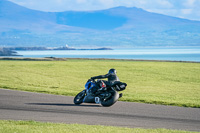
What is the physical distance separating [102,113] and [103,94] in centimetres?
184

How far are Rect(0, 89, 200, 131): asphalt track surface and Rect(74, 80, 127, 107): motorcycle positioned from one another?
0.89 ft

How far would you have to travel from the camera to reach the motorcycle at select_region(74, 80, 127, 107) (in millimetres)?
17641

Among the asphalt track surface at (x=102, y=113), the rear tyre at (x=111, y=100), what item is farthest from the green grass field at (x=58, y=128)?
the rear tyre at (x=111, y=100)

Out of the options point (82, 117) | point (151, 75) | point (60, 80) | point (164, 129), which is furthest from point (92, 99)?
point (151, 75)

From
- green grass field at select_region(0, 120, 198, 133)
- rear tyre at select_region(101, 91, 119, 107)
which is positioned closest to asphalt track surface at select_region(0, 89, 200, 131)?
rear tyre at select_region(101, 91, 119, 107)

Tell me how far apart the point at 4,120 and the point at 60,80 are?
23095mm

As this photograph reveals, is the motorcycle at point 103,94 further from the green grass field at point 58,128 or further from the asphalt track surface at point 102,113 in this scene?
the green grass field at point 58,128

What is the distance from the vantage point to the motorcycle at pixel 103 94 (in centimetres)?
1764

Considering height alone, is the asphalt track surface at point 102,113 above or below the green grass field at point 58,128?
below

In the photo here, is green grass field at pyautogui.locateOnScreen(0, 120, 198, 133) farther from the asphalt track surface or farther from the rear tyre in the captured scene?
the rear tyre

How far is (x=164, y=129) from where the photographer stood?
41.6ft

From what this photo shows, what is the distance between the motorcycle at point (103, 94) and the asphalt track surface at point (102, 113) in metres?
0.27

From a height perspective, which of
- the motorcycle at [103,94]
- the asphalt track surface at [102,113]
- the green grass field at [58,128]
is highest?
the motorcycle at [103,94]

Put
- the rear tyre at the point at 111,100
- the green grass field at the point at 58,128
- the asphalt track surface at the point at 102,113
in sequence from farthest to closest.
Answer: the rear tyre at the point at 111,100 < the asphalt track surface at the point at 102,113 < the green grass field at the point at 58,128
